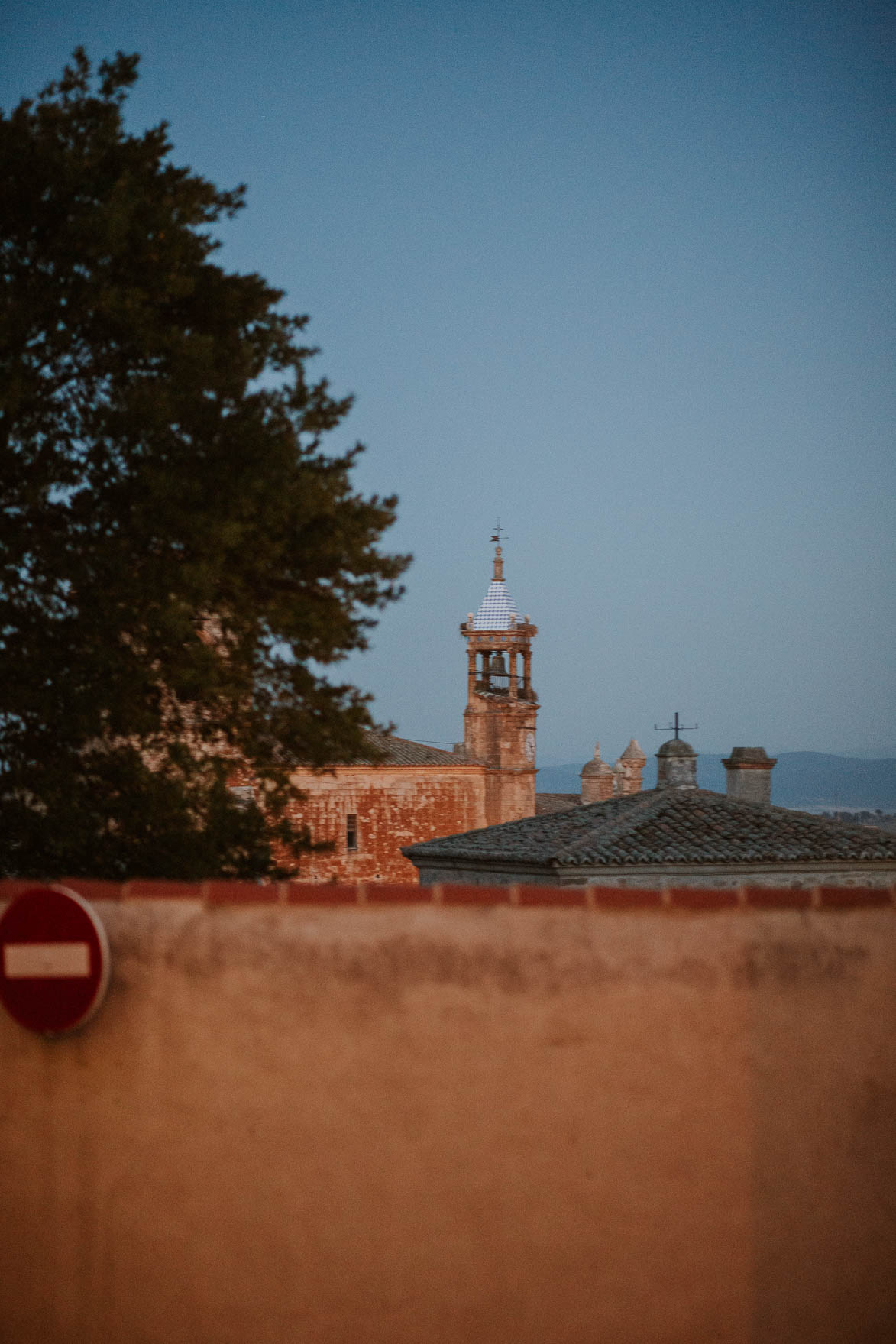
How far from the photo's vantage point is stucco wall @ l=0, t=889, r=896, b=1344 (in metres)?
4.72

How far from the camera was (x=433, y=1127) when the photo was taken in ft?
15.5

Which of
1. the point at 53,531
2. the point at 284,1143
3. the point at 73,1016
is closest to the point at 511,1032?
the point at 284,1143

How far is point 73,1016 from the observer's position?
184 inches

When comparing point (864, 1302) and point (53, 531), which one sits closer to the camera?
point (864, 1302)

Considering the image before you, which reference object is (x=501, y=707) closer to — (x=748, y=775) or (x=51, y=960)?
(x=748, y=775)

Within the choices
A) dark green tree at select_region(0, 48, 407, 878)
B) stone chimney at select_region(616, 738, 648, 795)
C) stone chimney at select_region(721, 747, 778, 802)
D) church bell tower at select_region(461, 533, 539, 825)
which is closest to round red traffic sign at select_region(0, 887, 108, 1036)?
dark green tree at select_region(0, 48, 407, 878)

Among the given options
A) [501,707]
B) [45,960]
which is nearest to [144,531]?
[45,960]

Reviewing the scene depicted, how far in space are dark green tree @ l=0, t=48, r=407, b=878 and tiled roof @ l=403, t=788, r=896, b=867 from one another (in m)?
7.68

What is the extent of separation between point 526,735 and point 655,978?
137ft

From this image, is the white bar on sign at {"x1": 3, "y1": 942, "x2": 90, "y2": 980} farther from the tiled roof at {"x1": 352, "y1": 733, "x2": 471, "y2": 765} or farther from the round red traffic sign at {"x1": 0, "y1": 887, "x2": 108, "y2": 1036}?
the tiled roof at {"x1": 352, "y1": 733, "x2": 471, "y2": 765}

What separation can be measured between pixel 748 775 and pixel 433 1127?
22605 millimetres

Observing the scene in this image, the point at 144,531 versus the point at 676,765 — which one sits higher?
the point at 144,531

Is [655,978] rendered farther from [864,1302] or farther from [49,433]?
[49,433]

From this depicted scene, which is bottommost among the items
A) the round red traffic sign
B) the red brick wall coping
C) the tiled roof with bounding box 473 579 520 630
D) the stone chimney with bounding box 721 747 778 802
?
the round red traffic sign
